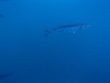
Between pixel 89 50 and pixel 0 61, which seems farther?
pixel 89 50

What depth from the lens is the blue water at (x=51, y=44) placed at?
23.0ft

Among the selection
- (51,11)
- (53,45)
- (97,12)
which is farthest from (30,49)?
(97,12)

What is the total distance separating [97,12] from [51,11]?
1668 mm

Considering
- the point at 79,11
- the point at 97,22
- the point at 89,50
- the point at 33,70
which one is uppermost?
the point at 79,11

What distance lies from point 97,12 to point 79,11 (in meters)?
0.71

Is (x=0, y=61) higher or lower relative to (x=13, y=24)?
lower

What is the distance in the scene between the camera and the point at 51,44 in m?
7.26

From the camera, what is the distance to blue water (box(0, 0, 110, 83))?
276 inches


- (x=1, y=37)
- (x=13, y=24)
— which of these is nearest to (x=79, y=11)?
(x=13, y=24)

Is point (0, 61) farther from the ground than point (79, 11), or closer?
closer

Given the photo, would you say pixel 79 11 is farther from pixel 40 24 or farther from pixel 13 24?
pixel 13 24

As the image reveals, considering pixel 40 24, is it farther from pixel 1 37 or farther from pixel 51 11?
pixel 1 37

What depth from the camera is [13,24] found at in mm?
7148

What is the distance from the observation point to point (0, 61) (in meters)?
6.88
